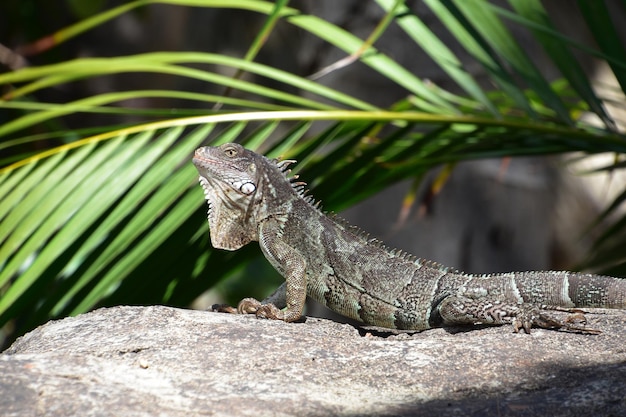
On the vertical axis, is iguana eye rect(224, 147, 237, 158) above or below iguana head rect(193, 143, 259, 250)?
above

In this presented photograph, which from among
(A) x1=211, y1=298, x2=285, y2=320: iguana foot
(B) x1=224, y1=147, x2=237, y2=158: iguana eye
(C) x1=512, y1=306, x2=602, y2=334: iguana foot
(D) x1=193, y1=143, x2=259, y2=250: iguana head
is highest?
(B) x1=224, y1=147, x2=237, y2=158: iguana eye

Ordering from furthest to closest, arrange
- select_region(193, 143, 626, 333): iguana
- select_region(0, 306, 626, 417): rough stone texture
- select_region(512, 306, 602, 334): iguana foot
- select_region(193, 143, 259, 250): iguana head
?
select_region(193, 143, 259, 250): iguana head, select_region(193, 143, 626, 333): iguana, select_region(512, 306, 602, 334): iguana foot, select_region(0, 306, 626, 417): rough stone texture

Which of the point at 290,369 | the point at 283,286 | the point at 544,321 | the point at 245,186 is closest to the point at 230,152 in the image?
the point at 245,186

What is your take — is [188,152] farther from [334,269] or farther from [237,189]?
[334,269]

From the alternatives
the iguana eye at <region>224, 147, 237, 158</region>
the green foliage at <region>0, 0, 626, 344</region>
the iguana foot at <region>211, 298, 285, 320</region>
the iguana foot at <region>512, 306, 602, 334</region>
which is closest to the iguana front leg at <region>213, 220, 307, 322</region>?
the iguana foot at <region>211, 298, 285, 320</region>

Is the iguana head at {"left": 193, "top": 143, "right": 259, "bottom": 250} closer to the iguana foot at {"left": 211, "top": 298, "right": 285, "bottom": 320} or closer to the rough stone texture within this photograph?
the iguana foot at {"left": 211, "top": 298, "right": 285, "bottom": 320}

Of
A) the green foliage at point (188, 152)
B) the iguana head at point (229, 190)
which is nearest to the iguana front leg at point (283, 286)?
the iguana head at point (229, 190)

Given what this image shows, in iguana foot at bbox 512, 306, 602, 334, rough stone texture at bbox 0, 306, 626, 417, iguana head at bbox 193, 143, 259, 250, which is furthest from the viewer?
iguana head at bbox 193, 143, 259, 250
